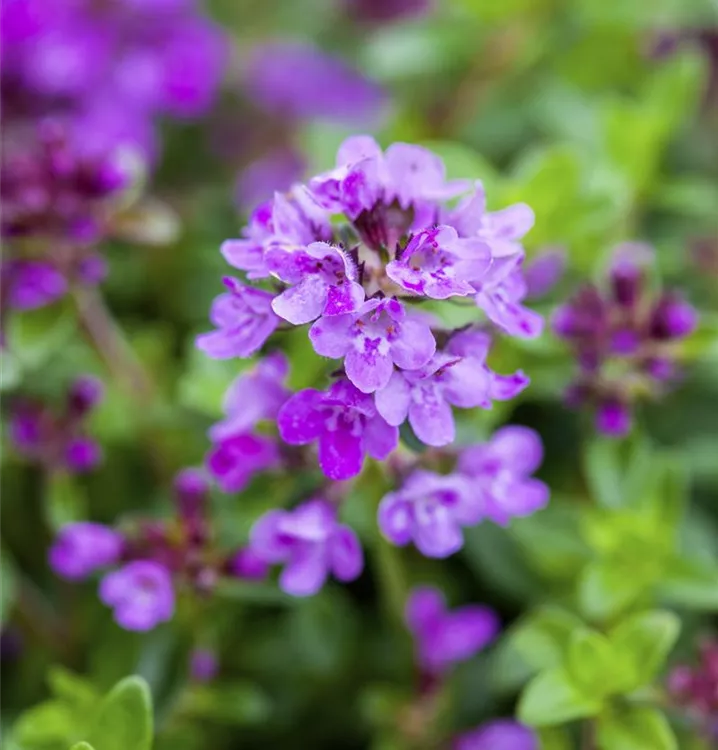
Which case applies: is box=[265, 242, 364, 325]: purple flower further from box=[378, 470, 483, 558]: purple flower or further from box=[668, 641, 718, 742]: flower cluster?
box=[668, 641, 718, 742]: flower cluster

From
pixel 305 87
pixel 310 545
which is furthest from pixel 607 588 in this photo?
pixel 305 87

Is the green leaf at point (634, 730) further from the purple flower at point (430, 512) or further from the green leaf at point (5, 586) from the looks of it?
the green leaf at point (5, 586)

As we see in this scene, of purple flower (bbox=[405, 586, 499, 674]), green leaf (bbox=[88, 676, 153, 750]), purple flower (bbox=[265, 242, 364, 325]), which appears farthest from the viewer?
purple flower (bbox=[405, 586, 499, 674])

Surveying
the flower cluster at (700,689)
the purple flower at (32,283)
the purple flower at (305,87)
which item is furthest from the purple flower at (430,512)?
the purple flower at (305,87)

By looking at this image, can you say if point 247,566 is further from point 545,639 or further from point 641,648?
point 641,648

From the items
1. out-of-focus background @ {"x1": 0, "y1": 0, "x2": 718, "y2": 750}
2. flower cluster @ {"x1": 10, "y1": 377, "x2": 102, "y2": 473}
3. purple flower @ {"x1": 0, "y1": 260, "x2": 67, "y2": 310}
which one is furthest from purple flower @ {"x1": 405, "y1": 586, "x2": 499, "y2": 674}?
purple flower @ {"x1": 0, "y1": 260, "x2": 67, "y2": 310}
